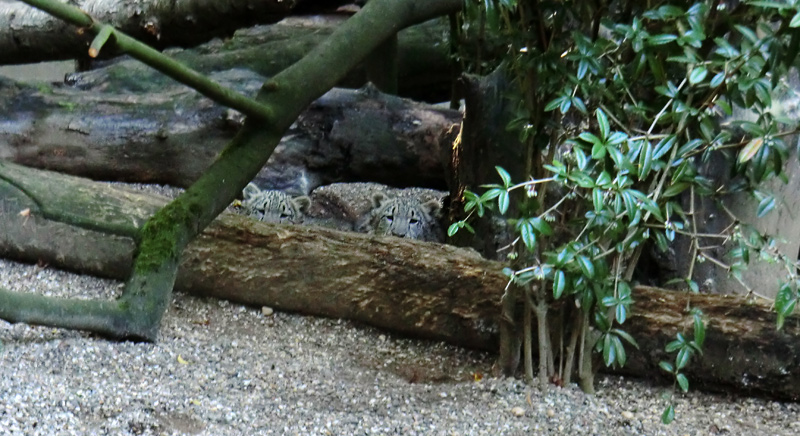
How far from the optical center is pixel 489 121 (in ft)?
12.4

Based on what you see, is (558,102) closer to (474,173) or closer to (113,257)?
(474,173)

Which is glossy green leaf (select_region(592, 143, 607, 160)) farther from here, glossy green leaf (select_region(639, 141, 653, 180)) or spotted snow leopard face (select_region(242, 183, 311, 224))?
spotted snow leopard face (select_region(242, 183, 311, 224))

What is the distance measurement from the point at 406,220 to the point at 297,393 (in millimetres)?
2120

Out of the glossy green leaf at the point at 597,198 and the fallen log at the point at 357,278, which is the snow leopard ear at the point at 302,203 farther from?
the glossy green leaf at the point at 597,198

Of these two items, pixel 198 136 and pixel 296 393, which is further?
pixel 198 136

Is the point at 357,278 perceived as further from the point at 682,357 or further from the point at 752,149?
the point at 752,149

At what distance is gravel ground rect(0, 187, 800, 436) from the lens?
2139 millimetres

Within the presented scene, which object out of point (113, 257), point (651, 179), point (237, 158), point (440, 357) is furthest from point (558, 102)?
point (113, 257)

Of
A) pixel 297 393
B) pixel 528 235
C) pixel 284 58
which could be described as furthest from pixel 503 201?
pixel 284 58

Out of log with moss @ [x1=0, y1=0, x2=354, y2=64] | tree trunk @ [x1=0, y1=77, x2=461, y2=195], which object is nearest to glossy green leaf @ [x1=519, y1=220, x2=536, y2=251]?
log with moss @ [x1=0, y1=0, x2=354, y2=64]

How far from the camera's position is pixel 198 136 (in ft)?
14.8

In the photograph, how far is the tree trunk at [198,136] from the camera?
4.35 metres

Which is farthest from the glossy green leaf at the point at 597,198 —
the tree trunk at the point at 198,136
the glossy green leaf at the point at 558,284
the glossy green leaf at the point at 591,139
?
the tree trunk at the point at 198,136

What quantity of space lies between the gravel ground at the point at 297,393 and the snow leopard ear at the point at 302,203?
1571mm
